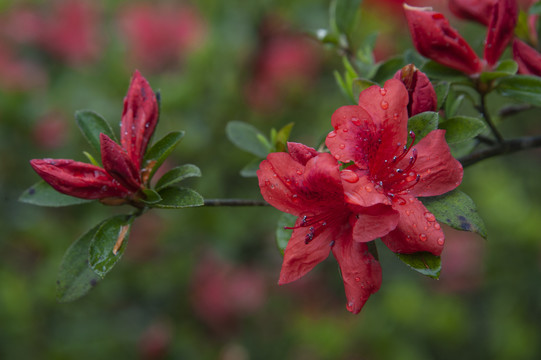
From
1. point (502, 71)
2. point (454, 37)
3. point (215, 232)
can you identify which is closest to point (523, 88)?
point (502, 71)

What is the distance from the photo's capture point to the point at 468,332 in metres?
2.75

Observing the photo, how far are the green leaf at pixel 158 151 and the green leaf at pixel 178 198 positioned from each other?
0.05 metres

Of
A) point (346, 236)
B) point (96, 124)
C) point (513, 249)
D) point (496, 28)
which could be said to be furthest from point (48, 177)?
point (513, 249)

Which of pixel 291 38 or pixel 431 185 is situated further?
pixel 291 38

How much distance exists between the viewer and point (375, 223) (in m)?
0.75

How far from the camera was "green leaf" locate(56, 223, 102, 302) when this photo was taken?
946 mm

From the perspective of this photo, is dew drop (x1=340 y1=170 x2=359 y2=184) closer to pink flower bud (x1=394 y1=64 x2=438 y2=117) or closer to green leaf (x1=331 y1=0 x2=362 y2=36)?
pink flower bud (x1=394 y1=64 x2=438 y2=117)

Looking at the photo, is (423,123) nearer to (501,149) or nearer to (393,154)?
(393,154)

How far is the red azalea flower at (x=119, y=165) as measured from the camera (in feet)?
2.83

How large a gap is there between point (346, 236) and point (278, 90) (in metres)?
1.88

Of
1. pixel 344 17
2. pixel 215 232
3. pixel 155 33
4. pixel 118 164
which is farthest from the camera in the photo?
pixel 155 33

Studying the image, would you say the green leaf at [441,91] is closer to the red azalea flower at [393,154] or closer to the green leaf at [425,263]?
the red azalea flower at [393,154]

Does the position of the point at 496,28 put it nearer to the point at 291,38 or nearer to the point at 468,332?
the point at 291,38

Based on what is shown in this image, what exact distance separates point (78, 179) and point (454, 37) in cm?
67
